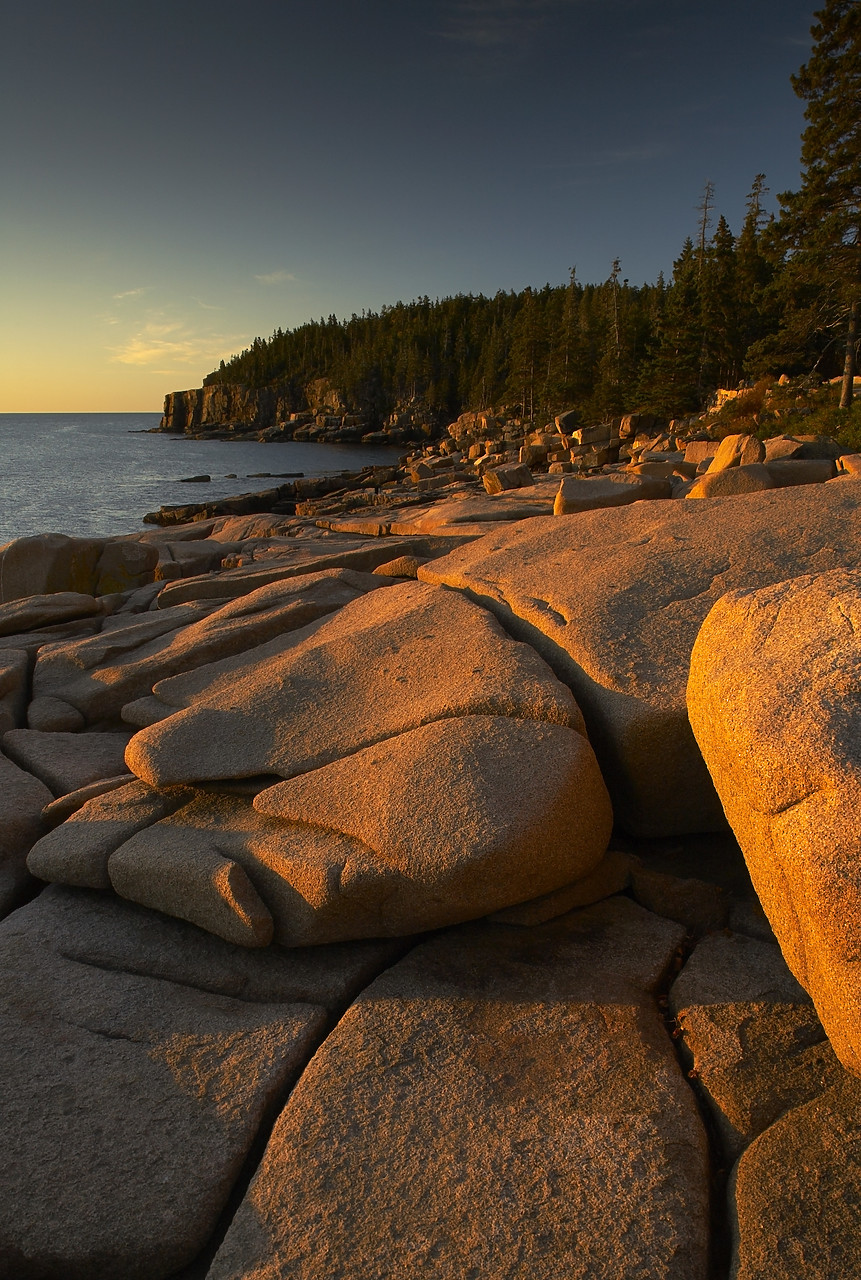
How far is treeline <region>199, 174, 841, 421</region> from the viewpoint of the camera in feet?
140

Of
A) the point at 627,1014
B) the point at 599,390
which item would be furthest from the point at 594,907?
the point at 599,390

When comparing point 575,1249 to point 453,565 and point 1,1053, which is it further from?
point 453,565

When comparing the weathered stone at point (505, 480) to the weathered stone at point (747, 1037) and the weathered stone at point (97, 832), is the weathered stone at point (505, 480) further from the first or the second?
the weathered stone at point (747, 1037)

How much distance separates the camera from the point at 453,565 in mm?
6652

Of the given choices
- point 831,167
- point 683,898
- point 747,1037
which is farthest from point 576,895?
point 831,167

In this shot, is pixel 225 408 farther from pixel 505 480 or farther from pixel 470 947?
pixel 470 947

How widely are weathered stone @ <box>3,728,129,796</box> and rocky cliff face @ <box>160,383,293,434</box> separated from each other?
128434mm

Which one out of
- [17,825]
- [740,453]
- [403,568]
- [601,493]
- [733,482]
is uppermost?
[740,453]

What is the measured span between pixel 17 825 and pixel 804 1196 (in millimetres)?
4143

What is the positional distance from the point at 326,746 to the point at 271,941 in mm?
1100

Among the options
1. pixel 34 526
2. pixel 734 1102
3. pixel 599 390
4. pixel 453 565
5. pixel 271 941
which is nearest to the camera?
pixel 734 1102

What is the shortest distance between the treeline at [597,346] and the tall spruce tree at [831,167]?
55.6 inches

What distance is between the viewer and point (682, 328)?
4278cm

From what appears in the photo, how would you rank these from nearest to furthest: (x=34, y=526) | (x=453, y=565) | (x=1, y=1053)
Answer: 1. (x=1, y=1053)
2. (x=453, y=565)
3. (x=34, y=526)
